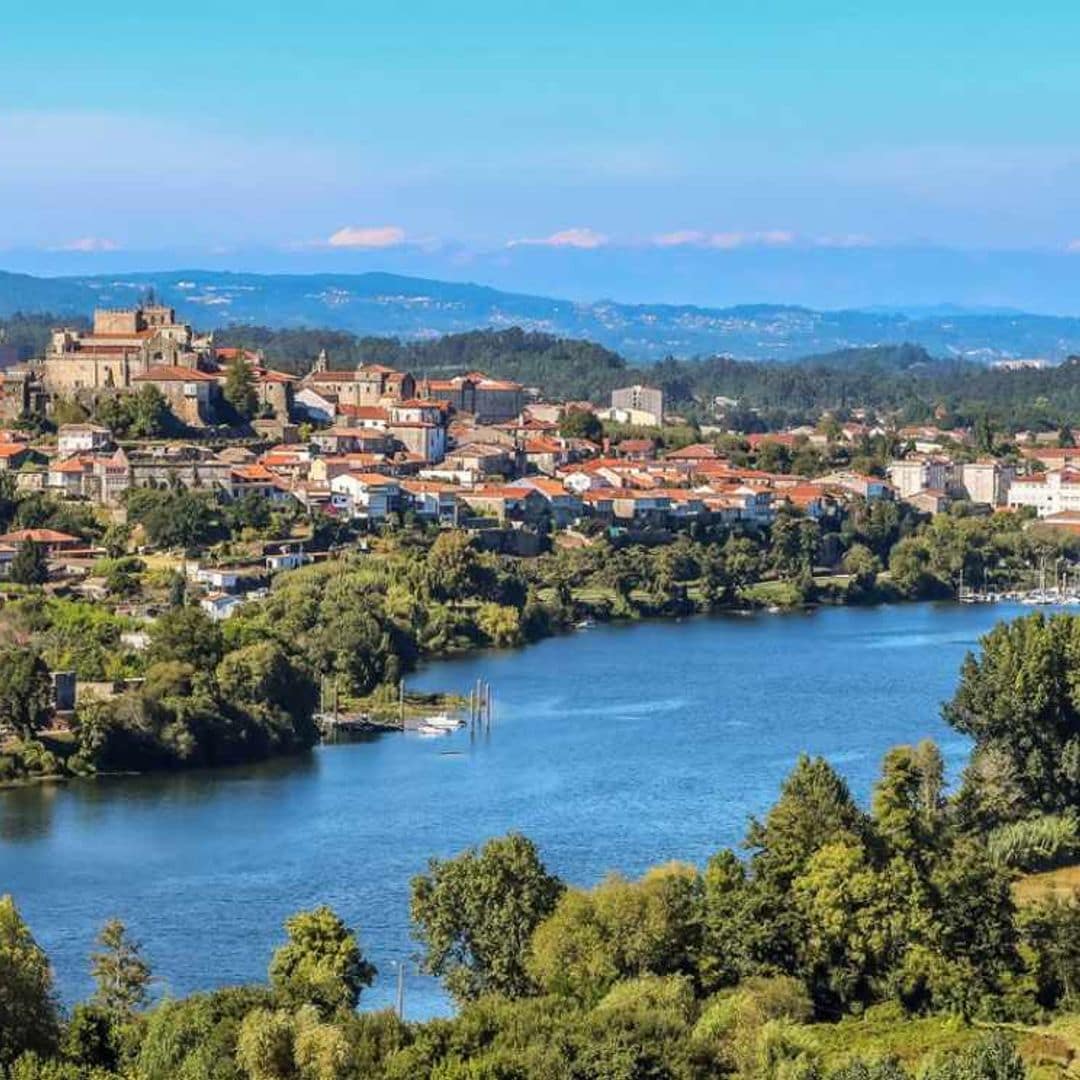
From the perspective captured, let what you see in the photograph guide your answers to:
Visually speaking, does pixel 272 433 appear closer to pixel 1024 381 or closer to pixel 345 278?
pixel 1024 381

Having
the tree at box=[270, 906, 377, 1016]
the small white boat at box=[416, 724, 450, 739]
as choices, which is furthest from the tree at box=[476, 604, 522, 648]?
the tree at box=[270, 906, 377, 1016]

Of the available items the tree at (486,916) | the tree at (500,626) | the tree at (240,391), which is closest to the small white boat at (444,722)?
the tree at (500,626)

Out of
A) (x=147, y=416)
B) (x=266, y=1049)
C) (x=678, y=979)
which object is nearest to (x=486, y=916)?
(x=678, y=979)

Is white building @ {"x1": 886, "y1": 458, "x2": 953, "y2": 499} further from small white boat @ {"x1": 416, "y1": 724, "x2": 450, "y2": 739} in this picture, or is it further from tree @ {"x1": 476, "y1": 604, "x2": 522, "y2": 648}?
small white boat @ {"x1": 416, "y1": 724, "x2": 450, "y2": 739}

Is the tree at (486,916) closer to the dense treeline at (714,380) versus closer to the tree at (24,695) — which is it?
the tree at (24,695)

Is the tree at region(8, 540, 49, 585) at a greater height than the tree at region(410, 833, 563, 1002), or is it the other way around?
the tree at region(8, 540, 49, 585)

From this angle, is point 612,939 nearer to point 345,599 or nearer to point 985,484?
point 345,599

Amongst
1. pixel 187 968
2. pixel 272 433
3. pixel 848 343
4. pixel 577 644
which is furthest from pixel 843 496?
pixel 848 343
